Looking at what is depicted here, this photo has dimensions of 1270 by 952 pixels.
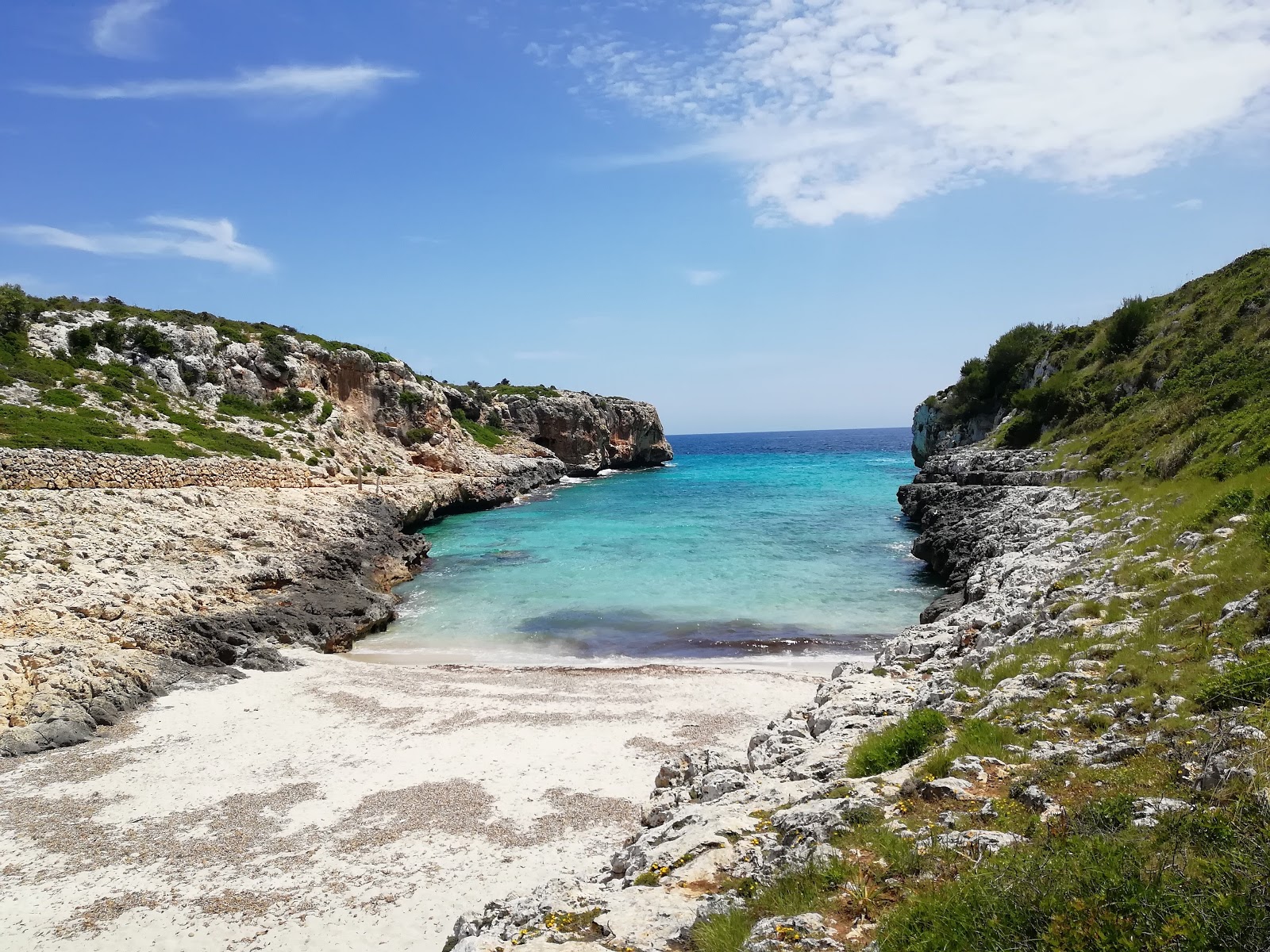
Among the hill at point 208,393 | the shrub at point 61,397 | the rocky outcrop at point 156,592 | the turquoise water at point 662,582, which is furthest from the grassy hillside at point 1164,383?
the shrub at point 61,397

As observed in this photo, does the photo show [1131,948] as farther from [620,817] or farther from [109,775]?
[109,775]

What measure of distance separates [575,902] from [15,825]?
11018mm

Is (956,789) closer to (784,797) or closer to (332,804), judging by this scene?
(784,797)

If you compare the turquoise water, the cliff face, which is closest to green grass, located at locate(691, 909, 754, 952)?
the turquoise water

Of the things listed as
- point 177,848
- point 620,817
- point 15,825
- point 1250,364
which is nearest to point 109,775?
point 15,825

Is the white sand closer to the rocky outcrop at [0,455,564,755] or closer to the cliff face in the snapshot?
the rocky outcrop at [0,455,564,755]

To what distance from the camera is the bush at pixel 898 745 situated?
25.0 ft

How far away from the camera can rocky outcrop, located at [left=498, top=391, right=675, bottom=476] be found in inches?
3602

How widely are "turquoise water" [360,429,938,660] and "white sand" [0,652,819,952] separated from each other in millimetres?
4913

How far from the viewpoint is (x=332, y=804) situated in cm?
1208

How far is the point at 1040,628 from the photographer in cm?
1068

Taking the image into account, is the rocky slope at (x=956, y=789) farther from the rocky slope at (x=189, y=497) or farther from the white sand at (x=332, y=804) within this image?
the rocky slope at (x=189, y=497)

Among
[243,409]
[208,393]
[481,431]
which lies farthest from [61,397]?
[481,431]

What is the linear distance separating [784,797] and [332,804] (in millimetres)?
8537
